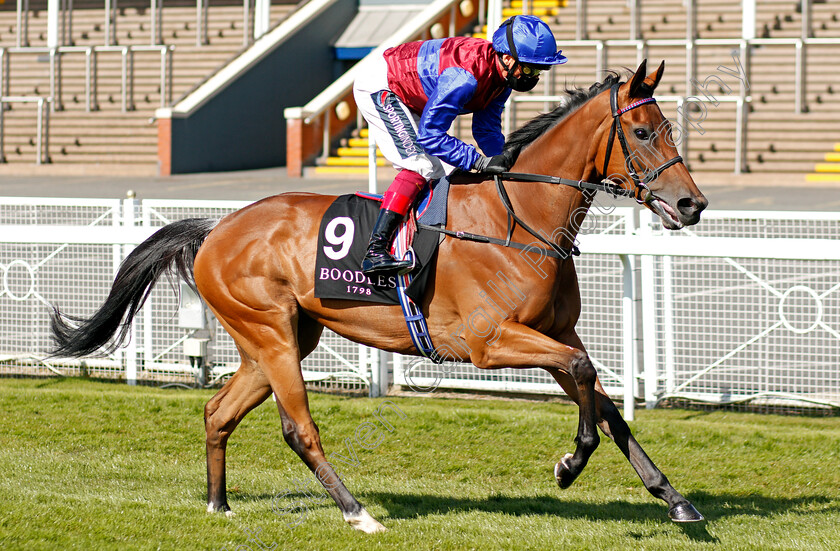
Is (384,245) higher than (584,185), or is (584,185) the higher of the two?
(584,185)

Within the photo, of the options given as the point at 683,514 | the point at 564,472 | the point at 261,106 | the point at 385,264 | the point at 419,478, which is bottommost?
the point at 419,478

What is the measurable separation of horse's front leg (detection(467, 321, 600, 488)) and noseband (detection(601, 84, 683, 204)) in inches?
26.1

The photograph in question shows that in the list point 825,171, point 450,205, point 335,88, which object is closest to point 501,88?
point 450,205

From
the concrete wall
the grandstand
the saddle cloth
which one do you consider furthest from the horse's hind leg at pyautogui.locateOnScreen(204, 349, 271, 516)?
the concrete wall

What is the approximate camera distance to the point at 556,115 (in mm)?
4355

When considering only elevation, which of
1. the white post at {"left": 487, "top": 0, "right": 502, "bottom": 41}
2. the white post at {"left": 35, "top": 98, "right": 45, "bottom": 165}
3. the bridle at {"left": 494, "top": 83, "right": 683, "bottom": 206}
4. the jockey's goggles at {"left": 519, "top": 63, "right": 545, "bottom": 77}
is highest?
the white post at {"left": 487, "top": 0, "right": 502, "bottom": 41}

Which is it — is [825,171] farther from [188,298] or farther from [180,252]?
[180,252]

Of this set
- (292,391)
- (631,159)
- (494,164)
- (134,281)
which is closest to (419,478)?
(292,391)

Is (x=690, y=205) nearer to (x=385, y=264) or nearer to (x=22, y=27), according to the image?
(x=385, y=264)

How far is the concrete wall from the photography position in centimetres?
1856

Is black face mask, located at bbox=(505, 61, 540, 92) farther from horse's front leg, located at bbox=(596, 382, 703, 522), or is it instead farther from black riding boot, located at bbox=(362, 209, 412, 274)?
horse's front leg, located at bbox=(596, 382, 703, 522)

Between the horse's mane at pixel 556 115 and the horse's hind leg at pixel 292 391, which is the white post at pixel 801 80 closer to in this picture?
the horse's mane at pixel 556 115

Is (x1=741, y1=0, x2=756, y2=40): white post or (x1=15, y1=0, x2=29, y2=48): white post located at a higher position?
(x1=15, y1=0, x2=29, y2=48): white post

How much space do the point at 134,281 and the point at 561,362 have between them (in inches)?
89.5
